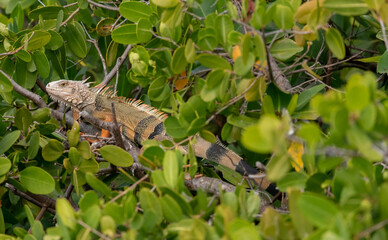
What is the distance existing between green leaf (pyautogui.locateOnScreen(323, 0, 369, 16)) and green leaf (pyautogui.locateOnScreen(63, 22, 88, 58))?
5.81ft

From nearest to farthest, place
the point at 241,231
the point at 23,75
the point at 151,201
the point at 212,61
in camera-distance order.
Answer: the point at 241,231 < the point at 151,201 < the point at 212,61 < the point at 23,75

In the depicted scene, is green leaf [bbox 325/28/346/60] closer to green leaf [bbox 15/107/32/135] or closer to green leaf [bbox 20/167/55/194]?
green leaf [bbox 20/167/55/194]

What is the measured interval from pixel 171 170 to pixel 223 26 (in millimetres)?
554

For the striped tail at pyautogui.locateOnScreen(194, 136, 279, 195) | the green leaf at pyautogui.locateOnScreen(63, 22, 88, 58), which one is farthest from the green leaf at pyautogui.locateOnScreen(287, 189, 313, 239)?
the green leaf at pyautogui.locateOnScreen(63, 22, 88, 58)

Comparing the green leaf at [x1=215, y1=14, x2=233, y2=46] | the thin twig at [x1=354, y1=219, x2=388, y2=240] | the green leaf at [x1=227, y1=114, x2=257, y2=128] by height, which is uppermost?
the green leaf at [x1=215, y1=14, x2=233, y2=46]

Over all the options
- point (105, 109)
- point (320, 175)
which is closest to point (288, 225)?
point (320, 175)

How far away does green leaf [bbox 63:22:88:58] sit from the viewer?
2.93 meters

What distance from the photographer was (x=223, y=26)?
179cm

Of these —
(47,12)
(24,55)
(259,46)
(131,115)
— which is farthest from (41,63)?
(259,46)

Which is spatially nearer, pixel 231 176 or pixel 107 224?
pixel 107 224

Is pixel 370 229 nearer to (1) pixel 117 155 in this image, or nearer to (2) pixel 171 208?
(2) pixel 171 208

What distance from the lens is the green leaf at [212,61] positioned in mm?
1699

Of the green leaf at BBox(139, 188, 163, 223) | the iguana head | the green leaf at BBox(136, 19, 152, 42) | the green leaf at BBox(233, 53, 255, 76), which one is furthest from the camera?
the iguana head

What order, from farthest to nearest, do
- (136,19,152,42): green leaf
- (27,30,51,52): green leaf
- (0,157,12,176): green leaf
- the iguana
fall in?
the iguana → (27,30,51,52): green leaf → (136,19,152,42): green leaf → (0,157,12,176): green leaf
